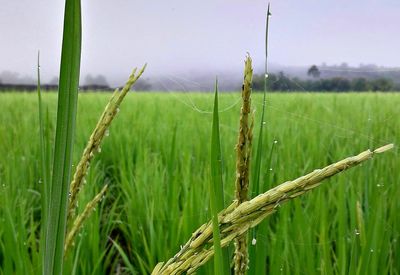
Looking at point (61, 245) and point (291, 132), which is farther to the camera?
point (291, 132)

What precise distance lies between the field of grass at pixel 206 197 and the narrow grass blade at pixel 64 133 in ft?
0.47

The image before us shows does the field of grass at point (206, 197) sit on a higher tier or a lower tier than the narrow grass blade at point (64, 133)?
lower

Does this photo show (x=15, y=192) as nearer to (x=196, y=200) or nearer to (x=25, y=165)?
(x=25, y=165)

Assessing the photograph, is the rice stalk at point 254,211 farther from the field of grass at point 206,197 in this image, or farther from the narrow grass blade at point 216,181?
the field of grass at point 206,197

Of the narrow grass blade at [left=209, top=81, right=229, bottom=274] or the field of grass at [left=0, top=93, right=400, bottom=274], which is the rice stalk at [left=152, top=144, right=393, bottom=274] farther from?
the field of grass at [left=0, top=93, right=400, bottom=274]

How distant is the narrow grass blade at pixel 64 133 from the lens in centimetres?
24

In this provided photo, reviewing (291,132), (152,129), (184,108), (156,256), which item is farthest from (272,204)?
(184,108)

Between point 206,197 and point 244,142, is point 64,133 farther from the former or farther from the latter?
point 206,197

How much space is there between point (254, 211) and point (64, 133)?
109 mm

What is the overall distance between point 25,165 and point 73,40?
1463 millimetres

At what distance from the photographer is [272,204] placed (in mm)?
259

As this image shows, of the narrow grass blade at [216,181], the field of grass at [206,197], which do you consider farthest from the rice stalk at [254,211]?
the field of grass at [206,197]

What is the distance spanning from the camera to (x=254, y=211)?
0.86ft

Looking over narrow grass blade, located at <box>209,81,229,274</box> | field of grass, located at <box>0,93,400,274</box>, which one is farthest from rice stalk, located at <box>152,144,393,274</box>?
field of grass, located at <box>0,93,400,274</box>
